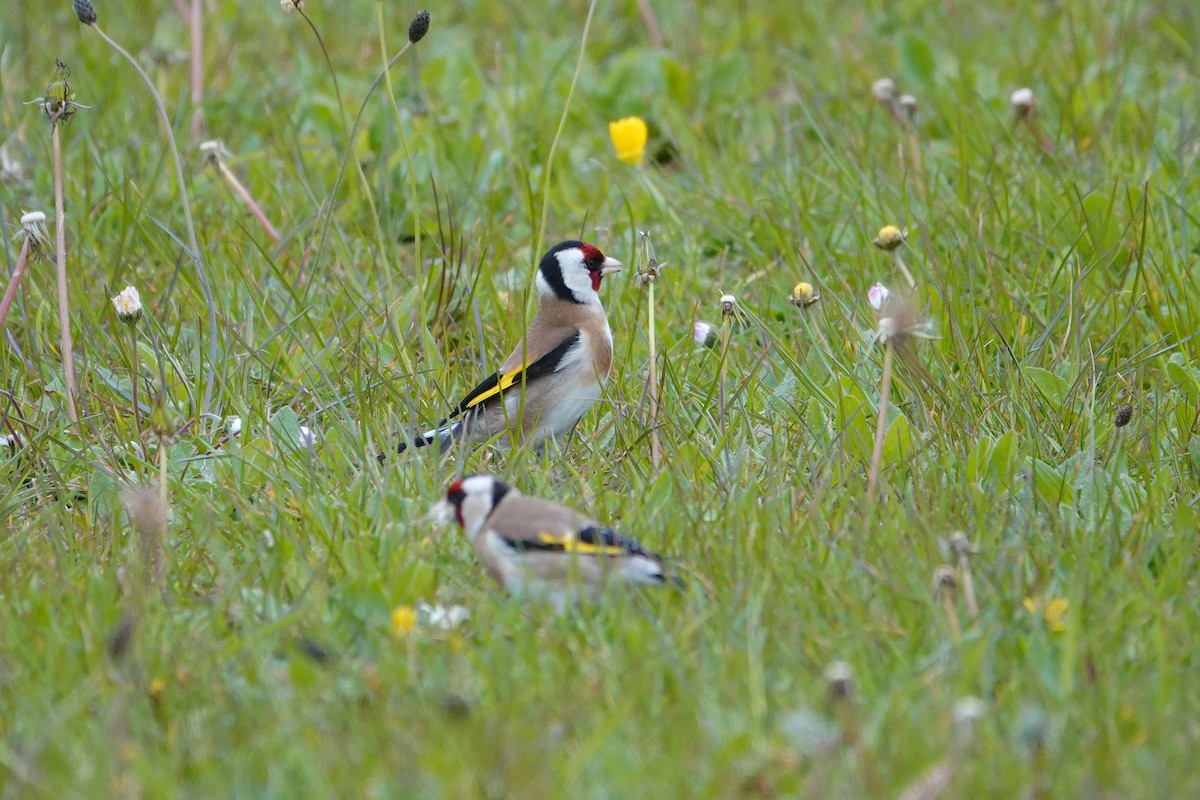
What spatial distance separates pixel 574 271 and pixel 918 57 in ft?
8.41

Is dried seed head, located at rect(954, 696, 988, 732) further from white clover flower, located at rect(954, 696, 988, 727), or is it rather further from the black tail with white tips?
the black tail with white tips

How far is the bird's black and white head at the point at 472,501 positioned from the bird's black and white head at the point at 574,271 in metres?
1.51

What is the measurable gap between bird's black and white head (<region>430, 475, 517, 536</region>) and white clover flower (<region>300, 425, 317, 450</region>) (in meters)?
0.59

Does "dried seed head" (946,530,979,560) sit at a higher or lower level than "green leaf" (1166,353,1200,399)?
higher

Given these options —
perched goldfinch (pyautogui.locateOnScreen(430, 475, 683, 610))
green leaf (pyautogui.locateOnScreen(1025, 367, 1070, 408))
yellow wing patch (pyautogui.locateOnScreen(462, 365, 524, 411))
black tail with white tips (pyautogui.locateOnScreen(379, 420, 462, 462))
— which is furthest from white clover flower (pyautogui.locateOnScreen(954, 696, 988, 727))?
yellow wing patch (pyautogui.locateOnScreen(462, 365, 524, 411))

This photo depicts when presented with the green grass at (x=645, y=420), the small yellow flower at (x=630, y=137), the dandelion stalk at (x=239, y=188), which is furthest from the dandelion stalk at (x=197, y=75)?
the small yellow flower at (x=630, y=137)

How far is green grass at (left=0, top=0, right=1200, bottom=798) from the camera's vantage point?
2473 mm

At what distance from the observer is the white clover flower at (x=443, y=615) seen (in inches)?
115

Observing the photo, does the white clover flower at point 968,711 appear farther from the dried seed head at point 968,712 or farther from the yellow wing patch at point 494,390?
the yellow wing patch at point 494,390

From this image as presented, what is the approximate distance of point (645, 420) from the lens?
394 cm

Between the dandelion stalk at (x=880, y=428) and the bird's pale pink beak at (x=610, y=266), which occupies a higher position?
the dandelion stalk at (x=880, y=428)

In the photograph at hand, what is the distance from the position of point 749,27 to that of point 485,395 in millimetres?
3743

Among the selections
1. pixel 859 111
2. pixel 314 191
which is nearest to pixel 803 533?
pixel 314 191

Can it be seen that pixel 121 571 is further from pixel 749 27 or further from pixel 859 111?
pixel 749 27
